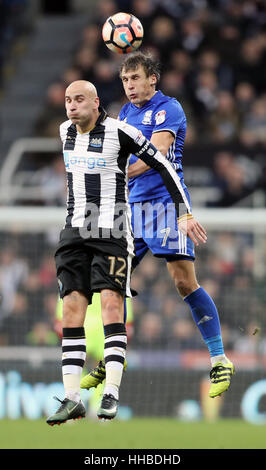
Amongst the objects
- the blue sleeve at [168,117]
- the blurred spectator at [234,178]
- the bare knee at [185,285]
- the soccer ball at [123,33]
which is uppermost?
the blurred spectator at [234,178]

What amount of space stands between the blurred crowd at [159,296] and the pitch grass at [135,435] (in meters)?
1.25

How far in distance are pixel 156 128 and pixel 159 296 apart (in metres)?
5.75

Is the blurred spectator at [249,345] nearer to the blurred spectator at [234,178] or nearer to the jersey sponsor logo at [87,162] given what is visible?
the blurred spectator at [234,178]

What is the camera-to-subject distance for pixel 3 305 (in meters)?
13.6

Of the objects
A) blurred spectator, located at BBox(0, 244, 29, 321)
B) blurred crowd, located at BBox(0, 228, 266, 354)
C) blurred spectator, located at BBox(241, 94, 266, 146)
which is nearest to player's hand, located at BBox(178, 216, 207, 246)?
blurred crowd, located at BBox(0, 228, 266, 354)

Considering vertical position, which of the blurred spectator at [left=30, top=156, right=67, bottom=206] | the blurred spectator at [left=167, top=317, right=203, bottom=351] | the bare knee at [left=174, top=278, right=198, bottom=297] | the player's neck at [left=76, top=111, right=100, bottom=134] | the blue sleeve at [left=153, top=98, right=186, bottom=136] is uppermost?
the blurred spectator at [left=30, top=156, right=67, bottom=206]

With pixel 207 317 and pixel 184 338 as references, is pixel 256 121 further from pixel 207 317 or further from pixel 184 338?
pixel 207 317

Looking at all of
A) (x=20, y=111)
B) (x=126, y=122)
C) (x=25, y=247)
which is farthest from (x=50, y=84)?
(x=126, y=122)

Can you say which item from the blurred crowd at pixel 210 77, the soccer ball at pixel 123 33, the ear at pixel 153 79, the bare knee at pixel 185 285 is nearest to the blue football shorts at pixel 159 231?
the bare knee at pixel 185 285

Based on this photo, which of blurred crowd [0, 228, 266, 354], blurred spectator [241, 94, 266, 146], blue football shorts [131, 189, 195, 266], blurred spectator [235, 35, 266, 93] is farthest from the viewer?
blurred spectator [235, 35, 266, 93]

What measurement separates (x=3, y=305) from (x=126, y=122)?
20.4 feet

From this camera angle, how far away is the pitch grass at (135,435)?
29.3ft

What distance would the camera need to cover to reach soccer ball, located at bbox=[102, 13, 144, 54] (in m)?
7.84

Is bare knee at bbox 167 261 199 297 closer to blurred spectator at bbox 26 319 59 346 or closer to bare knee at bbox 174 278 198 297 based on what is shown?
bare knee at bbox 174 278 198 297
